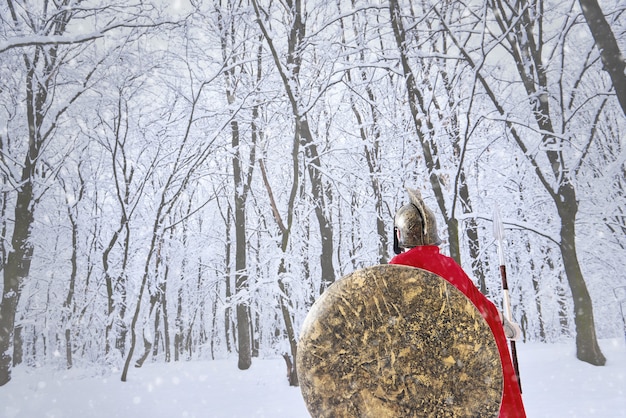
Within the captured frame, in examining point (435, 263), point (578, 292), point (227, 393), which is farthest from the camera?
point (227, 393)

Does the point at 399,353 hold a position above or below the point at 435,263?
below

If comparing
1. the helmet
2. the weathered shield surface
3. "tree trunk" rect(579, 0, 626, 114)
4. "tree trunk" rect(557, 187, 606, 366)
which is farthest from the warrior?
"tree trunk" rect(557, 187, 606, 366)

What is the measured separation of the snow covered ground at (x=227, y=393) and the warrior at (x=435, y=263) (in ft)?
11.3

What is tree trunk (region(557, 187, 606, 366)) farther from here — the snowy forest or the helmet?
the helmet

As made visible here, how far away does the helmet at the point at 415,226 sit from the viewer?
2295 millimetres

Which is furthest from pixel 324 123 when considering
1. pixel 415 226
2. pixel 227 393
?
pixel 415 226

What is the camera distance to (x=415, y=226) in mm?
2307

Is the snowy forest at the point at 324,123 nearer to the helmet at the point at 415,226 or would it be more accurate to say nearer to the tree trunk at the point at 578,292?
the tree trunk at the point at 578,292

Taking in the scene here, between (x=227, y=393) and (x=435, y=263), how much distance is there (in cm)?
713

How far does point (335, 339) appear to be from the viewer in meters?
1.53

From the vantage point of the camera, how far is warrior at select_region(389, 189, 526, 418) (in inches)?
89.1

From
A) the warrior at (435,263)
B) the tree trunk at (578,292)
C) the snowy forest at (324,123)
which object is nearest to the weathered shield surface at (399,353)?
the warrior at (435,263)

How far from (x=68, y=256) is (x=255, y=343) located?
35.1 ft

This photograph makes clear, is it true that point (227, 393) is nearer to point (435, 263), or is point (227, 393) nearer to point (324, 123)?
point (435, 263)
